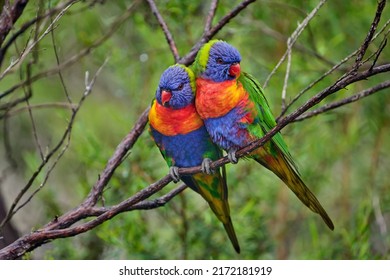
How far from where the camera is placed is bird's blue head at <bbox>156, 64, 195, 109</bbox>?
1.56 m

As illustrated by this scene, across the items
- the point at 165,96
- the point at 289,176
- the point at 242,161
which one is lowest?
the point at 242,161

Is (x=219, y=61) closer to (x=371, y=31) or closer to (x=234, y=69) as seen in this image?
(x=234, y=69)

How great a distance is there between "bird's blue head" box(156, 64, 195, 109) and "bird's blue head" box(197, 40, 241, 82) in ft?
0.14

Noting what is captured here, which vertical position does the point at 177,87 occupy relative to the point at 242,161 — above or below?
above

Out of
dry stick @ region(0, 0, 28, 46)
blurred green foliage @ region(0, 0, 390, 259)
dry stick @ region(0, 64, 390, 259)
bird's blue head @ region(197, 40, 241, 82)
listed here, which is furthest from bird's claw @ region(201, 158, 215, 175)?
blurred green foliage @ region(0, 0, 390, 259)

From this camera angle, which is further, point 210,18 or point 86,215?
point 210,18

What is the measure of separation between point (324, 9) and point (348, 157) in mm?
817

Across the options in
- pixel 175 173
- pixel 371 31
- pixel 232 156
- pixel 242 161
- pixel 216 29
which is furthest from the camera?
pixel 242 161

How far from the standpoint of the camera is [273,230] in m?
3.29

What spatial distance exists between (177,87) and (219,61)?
13cm

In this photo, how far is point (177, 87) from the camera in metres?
1.57

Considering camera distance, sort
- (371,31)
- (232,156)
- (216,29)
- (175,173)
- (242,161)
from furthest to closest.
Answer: (242,161)
(216,29)
(175,173)
(232,156)
(371,31)

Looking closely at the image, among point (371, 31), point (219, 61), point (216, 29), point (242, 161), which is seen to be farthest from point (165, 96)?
point (242, 161)

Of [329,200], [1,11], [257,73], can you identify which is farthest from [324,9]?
[1,11]
